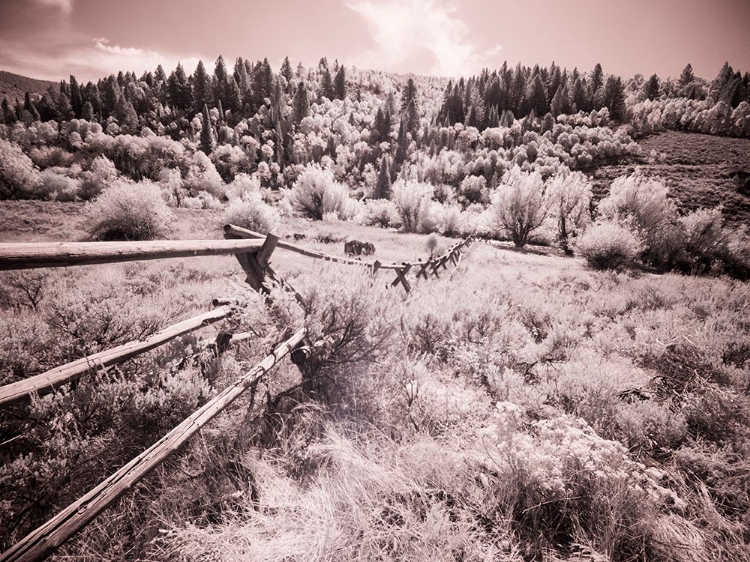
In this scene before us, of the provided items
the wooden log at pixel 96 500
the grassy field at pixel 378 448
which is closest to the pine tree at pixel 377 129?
the grassy field at pixel 378 448

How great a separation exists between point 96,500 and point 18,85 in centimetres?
30296

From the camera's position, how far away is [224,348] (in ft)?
11.2

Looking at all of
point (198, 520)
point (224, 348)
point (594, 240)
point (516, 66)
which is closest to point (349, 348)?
point (224, 348)

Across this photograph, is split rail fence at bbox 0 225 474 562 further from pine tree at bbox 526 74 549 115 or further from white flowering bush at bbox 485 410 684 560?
pine tree at bbox 526 74 549 115

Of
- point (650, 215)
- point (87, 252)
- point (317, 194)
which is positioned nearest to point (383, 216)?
point (317, 194)

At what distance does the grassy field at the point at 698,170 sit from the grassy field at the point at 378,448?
Answer: 5804 cm

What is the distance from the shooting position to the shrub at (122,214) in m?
16.3

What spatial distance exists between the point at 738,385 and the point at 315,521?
5.40 metres

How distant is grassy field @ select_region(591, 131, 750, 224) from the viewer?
52344 millimetres

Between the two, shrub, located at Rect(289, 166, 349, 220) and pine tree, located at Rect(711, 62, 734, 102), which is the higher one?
pine tree, located at Rect(711, 62, 734, 102)

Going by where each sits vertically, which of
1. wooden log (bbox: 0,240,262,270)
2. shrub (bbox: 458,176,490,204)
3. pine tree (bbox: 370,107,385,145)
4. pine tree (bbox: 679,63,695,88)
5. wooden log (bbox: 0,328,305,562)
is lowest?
wooden log (bbox: 0,328,305,562)

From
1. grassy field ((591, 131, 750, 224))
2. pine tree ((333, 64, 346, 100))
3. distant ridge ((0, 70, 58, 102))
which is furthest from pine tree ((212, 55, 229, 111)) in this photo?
distant ridge ((0, 70, 58, 102))

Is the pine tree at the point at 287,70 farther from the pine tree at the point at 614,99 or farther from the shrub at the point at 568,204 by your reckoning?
→ the shrub at the point at 568,204

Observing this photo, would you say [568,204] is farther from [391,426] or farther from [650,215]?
[391,426]
